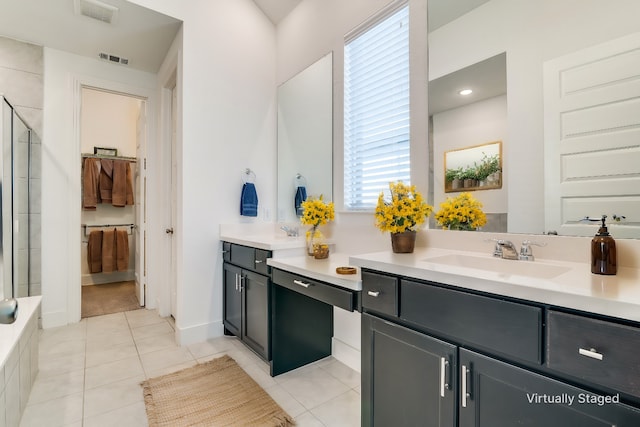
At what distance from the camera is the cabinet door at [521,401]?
31.1 inches

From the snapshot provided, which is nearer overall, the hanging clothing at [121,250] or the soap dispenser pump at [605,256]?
the soap dispenser pump at [605,256]

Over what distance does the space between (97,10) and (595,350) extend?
11.8ft

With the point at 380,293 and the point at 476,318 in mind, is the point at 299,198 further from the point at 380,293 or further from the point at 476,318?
the point at 476,318

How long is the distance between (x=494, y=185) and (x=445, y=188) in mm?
257

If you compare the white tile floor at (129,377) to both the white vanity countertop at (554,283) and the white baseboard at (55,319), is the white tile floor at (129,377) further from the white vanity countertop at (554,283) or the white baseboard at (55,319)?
the white vanity countertop at (554,283)

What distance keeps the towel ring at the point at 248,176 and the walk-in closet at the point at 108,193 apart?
2.28 meters

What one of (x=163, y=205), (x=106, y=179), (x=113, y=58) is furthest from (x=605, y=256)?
(x=106, y=179)

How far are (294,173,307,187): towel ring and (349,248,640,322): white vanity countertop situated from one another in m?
1.60

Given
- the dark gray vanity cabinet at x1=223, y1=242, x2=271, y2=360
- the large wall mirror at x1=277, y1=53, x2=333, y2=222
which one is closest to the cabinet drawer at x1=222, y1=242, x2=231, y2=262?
the dark gray vanity cabinet at x1=223, y1=242, x2=271, y2=360

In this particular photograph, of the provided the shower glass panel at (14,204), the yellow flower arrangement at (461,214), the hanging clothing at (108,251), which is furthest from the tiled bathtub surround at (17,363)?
the hanging clothing at (108,251)

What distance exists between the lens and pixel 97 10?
251 centimetres

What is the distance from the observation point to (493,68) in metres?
1.58

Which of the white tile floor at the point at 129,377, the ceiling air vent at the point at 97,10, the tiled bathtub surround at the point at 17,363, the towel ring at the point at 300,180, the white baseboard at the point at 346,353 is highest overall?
the ceiling air vent at the point at 97,10

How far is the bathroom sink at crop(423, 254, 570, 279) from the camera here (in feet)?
4.01
